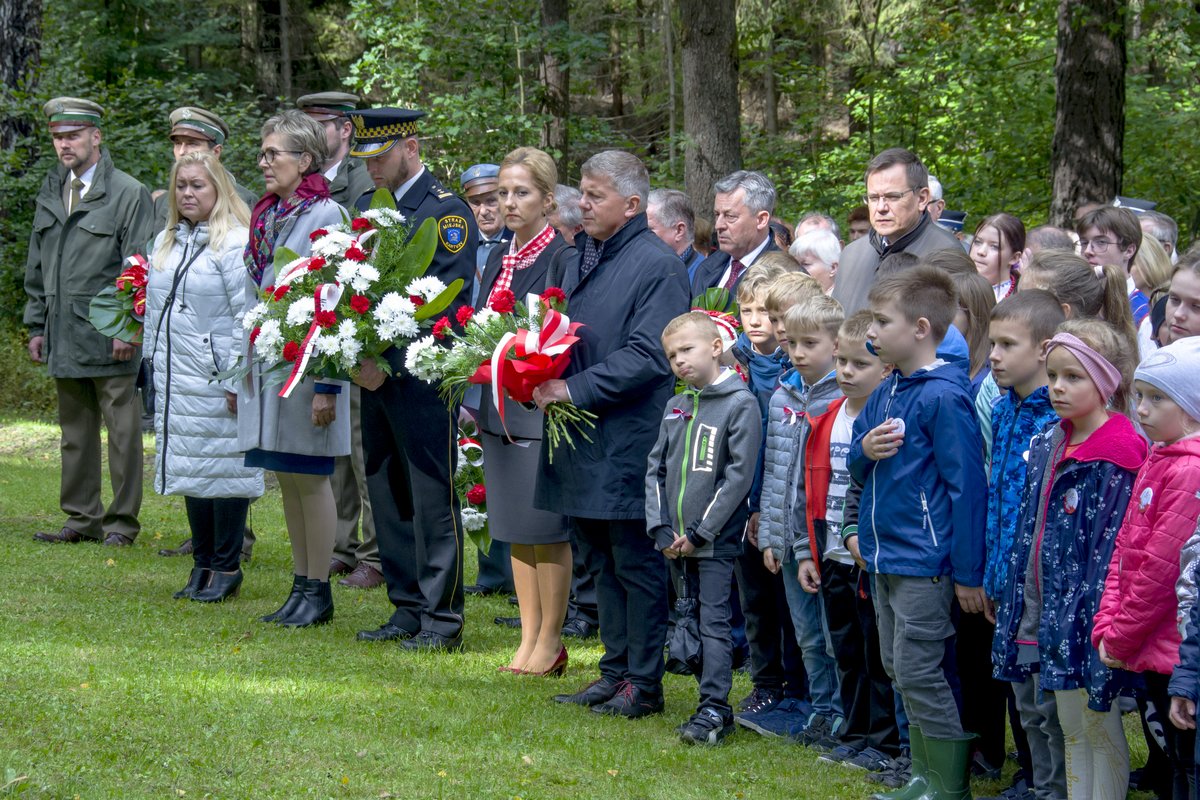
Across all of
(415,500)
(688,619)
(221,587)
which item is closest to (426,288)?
(415,500)

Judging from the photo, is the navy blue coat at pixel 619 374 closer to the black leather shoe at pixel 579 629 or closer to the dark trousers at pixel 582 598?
the black leather shoe at pixel 579 629

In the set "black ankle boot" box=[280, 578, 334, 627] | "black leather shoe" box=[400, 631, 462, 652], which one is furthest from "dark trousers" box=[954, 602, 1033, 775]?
"black ankle boot" box=[280, 578, 334, 627]

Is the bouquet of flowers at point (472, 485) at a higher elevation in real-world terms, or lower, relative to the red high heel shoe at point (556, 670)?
higher

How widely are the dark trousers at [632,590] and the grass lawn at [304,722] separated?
27 cm

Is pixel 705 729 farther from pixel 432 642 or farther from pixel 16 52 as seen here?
pixel 16 52

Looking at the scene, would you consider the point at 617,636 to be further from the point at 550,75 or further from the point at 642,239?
the point at 550,75

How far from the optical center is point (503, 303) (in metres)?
6.20

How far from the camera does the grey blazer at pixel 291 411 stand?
7.21m

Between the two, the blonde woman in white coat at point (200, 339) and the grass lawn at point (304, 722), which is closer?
the grass lawn at point (304, 722)

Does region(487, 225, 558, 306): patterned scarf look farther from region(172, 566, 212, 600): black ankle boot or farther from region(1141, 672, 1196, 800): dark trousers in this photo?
region(1141, 672, 1196, 800): dark trousers

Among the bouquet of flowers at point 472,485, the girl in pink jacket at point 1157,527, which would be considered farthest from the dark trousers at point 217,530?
the girl in pink jacket at point 1157,527

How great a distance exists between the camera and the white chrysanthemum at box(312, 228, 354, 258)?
22.4 feet

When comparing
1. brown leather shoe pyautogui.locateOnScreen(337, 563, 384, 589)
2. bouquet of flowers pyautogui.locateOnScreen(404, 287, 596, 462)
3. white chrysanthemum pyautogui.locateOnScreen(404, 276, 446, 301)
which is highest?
white chrysanthemum pyautogui.locateOnScreen(404, 276, 446, 301)

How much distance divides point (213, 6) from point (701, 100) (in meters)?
20.3
